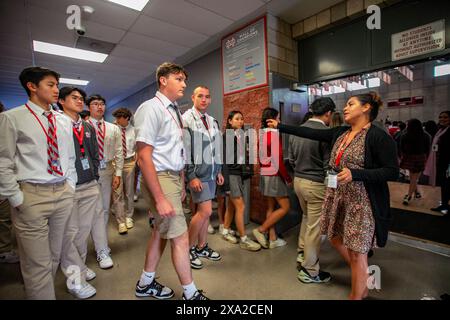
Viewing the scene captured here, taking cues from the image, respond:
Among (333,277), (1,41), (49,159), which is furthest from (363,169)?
(1,41)

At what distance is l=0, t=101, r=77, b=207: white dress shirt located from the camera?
1350 mm

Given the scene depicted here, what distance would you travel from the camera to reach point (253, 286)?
1888 millimetres

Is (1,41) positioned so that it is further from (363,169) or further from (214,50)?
(363,169)

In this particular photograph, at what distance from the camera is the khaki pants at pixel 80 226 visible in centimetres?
180

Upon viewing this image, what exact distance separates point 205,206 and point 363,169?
1.28m

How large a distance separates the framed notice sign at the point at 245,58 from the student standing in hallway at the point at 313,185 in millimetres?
1325

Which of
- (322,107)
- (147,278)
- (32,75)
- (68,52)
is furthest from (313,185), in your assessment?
(68,52)

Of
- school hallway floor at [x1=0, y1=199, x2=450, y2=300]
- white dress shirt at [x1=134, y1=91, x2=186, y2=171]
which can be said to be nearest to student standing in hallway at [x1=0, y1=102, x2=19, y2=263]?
school hallway floor at [x1=0, y1=199, x2=450, y2=300]

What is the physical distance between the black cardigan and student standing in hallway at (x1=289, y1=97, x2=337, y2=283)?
0.45 meters

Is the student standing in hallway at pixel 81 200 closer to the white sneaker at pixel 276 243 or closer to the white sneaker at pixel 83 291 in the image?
the white sneaker at pixel 83 291

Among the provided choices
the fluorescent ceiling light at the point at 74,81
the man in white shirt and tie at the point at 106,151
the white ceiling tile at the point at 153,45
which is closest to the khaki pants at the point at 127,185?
the man in white shirt and tie at the point at 106,151

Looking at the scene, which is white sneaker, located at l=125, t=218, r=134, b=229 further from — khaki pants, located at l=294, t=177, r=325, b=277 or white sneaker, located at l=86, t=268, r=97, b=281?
khaki pants, located at l=294, t=177, r=325, b=277

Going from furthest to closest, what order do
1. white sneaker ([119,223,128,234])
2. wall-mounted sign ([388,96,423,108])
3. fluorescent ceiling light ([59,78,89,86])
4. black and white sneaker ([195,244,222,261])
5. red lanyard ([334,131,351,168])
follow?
1. wall-mounted sign ([388,96,423,108])
2. fluorescent ceiling light ([59,78,89,86])
3. white sneaker ([119,223,128,234])
4. black and white sneaker ([195,244,222,261])
5. red lanyard ([334,131,351,168])

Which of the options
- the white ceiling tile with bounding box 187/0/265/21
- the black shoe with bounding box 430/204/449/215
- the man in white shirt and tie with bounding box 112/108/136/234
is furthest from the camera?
the man in white shirt and tie with bounding box 112/108/136/234
